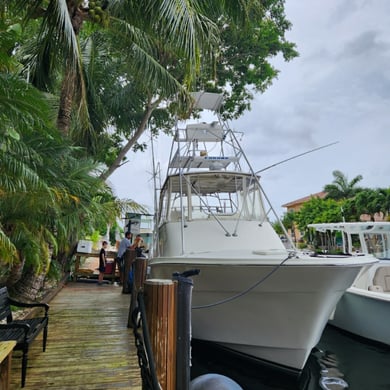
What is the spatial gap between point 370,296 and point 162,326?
6.04 m

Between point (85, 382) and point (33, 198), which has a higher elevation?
point (33, 198)

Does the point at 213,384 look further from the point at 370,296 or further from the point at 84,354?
the point at 370,296

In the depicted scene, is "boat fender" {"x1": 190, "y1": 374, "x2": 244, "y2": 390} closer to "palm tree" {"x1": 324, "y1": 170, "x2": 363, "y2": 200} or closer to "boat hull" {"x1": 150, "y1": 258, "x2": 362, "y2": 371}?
"boat hull" {"x1": 150, "y1": 258, "x2": 362, "y2": 371}

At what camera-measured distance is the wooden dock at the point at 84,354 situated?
124 inches

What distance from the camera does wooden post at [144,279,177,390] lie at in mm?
2252

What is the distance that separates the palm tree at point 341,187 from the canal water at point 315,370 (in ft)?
115

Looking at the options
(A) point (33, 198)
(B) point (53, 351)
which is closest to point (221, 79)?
(A) point (33, 198)

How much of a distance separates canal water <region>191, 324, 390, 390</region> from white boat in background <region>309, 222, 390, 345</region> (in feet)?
1.46

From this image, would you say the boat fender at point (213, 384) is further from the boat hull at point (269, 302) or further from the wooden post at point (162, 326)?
the boat hull at point (269, 302)

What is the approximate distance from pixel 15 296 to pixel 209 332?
4.00 m

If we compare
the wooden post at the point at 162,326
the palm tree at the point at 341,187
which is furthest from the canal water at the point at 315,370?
the palm tree at the point at 341,187

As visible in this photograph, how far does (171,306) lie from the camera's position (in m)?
2.38

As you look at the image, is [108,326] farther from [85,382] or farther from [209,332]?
[85,382]

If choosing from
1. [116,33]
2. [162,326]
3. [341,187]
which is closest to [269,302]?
[162,326]
